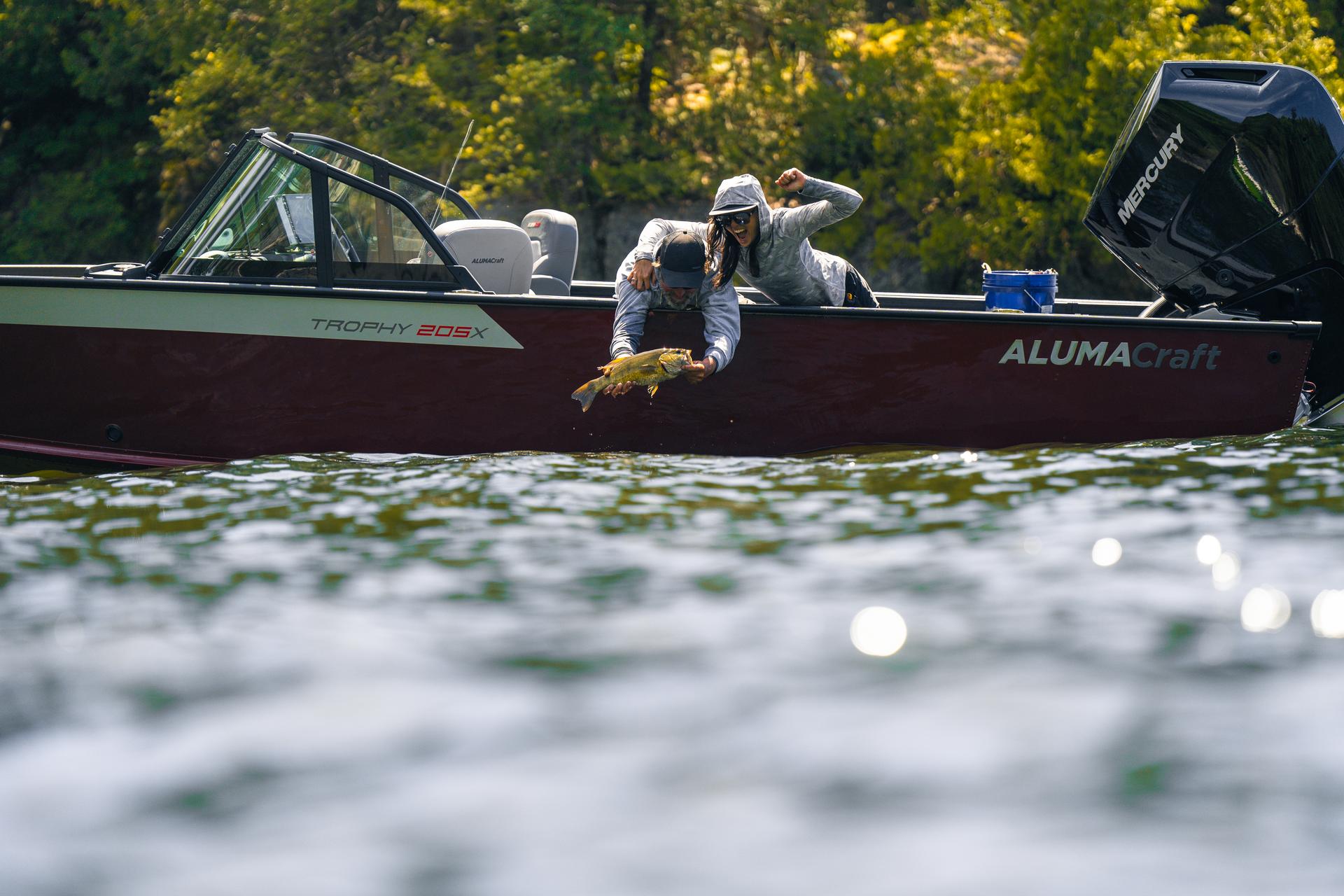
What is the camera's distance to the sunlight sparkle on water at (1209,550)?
3611mm

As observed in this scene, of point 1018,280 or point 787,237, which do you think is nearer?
point 787,237

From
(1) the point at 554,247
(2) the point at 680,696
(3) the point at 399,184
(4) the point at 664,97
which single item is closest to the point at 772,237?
(1) the point at 554,247

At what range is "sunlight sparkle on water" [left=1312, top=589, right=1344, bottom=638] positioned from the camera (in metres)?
3.04

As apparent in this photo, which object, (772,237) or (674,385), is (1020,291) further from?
(674,385)

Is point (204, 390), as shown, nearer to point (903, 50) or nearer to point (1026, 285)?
point (1026, 285)

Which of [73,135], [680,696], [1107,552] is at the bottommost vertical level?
[680,696]

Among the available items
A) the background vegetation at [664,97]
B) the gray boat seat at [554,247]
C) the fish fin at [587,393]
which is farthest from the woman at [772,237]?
the background vegetation at [664,97]

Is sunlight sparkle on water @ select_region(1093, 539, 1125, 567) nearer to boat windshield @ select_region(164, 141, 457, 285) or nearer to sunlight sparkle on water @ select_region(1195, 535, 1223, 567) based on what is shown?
sunlight sparkle on water @ select_region(1195, 535, 1223, 567)

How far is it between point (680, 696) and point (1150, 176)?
428 cm

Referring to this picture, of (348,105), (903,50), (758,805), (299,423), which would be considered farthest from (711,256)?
(348,105)

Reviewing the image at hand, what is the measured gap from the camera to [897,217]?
14812 millimetres

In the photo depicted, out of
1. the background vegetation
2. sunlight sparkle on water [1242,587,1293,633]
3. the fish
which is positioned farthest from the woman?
the background vegetation

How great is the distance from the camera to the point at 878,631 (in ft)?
10.1

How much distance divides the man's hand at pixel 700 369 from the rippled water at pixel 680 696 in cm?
101
